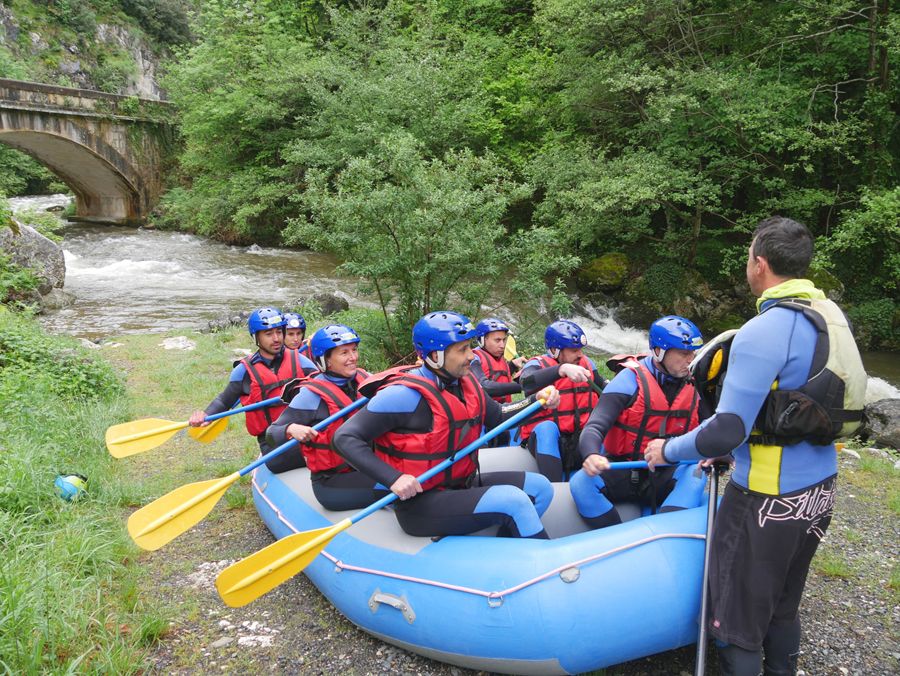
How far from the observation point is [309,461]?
350 centimetres

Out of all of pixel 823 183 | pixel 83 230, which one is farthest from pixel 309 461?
pixel 83 230

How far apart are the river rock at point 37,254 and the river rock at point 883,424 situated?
14.1 metres

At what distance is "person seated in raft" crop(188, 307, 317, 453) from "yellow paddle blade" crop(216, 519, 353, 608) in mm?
1577

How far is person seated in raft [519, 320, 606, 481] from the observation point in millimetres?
3979

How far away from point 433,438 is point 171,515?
1723mm

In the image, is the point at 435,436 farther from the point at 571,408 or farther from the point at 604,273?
the point at 604,273

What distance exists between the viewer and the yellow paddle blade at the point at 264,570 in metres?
2.84

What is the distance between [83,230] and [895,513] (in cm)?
2549

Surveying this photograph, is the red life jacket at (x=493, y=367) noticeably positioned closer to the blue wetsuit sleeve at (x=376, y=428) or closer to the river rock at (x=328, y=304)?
the blue wetsuit sleeve at (x=376, y=428)

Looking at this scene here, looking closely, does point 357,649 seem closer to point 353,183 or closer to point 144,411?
point 144,411

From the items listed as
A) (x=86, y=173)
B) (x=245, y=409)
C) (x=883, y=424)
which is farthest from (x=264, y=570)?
(x=86, y=173)

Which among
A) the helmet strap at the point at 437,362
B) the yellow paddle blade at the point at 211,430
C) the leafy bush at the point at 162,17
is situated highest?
the leafy bush at the point at 162,17

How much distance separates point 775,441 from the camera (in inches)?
85.1

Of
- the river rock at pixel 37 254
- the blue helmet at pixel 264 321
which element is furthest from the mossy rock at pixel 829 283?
the river rock at pixel 37 254
